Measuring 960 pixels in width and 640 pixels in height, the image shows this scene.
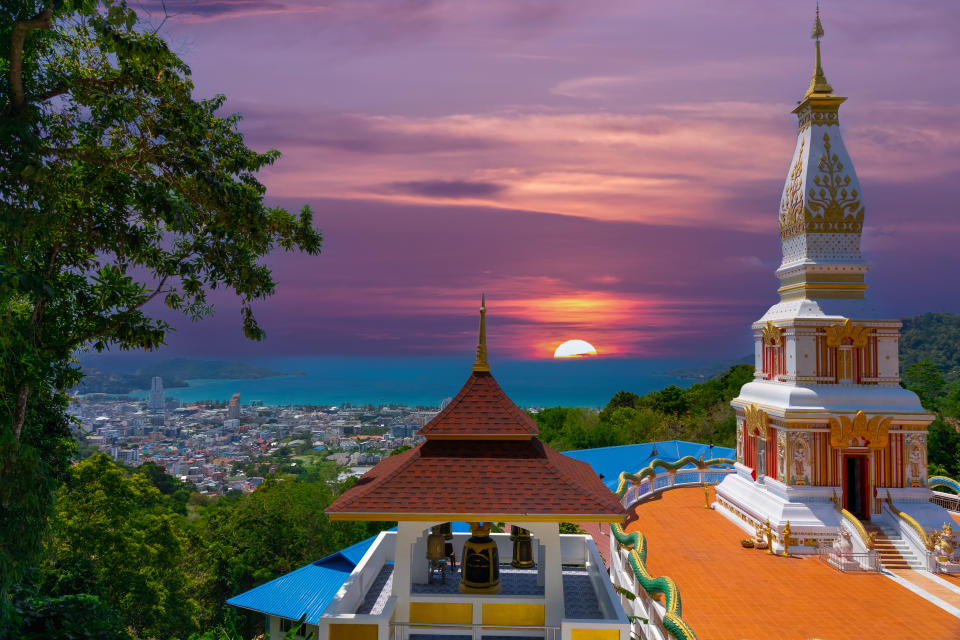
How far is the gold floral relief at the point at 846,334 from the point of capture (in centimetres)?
2027

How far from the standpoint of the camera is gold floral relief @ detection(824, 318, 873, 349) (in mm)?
20266

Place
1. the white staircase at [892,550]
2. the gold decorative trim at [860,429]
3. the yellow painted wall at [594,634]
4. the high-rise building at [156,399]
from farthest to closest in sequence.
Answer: the high-rise building at [156,399]
the gold decorative trim at [860,429]
the white staircase at [892,550]
the yellow painted wall at [594,634]

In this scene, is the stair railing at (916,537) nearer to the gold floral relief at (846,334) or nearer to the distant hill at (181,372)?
the gold floral relief at (846,334)

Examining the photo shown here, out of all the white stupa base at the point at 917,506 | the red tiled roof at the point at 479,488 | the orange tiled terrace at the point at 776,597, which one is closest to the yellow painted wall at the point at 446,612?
the red tiled roof at the point at 479,488

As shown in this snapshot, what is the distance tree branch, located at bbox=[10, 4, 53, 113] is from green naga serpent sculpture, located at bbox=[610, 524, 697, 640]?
1336 centimetres

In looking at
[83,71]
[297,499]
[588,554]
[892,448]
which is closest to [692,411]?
[892,448]

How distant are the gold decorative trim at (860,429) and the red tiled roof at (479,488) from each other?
1323 cm

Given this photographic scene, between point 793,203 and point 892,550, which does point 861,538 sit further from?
point 793,203

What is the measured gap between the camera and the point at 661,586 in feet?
41.1

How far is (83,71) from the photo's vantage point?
10.5 m

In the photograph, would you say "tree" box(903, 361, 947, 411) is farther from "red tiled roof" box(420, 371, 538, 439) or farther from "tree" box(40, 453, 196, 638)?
"tree" box(40, 453, 196, 638)

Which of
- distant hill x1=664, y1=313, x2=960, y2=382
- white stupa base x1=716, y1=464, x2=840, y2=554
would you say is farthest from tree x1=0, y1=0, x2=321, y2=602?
distant hill x1=664, y1=313, x2=960, y2=382

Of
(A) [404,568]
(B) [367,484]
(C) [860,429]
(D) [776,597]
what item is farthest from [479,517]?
(C) [860,429]

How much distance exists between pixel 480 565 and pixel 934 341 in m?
110
